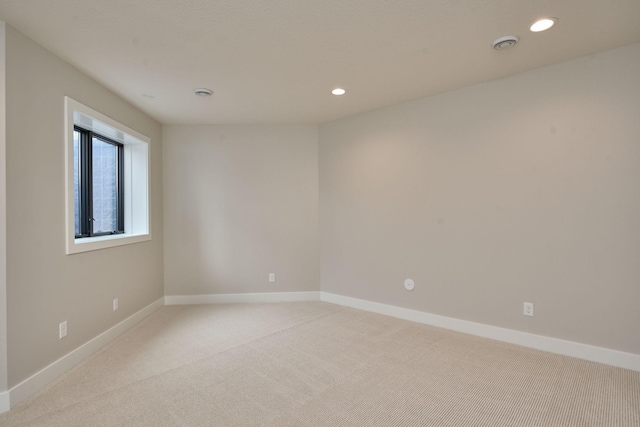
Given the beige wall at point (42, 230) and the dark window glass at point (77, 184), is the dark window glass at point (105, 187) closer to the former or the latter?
the dark window glass at point (77, 184)

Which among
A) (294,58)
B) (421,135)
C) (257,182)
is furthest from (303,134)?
(294,58)

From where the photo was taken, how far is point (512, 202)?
303 centimetres

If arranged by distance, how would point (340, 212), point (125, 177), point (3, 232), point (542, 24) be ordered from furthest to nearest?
point (340, 212)
point (125, 177)
point (542, 24)
point (3, 232)

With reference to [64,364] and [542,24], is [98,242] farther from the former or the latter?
[542,24]

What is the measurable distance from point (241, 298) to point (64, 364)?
2.15 m

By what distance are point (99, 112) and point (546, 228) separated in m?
4.09

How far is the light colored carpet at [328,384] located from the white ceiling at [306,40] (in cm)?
238

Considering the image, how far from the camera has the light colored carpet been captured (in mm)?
1941

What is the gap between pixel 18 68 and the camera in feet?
7.11

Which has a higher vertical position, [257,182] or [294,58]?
[294,58]

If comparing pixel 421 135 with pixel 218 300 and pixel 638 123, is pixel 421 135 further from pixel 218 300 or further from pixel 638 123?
pixel 218 300

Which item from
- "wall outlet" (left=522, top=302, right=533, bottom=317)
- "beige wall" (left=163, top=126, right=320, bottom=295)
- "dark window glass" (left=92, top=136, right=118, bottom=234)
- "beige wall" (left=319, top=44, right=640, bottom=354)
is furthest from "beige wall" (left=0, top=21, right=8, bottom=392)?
"wall outlet" (left=522, top=302, right=533, bottom=317)

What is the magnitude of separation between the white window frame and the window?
3.0 inches

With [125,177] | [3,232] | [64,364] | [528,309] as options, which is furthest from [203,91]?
[528,309]
